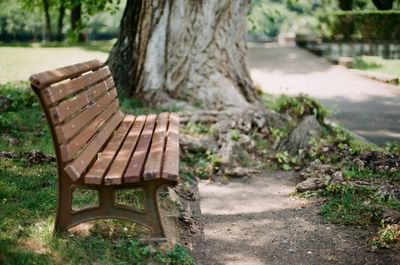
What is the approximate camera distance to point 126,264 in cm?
317

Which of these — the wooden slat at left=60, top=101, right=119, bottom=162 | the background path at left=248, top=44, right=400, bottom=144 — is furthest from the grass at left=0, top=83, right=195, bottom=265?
the background path at left=248, top=44, right=400, bottom=144

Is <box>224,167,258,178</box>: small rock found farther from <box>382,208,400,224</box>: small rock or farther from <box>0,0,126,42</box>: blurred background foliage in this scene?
<box>0,0,126,42</box>: blurred background foliage

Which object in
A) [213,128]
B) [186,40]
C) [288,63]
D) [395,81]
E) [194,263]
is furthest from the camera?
[288,63]

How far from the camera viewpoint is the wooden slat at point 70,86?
3.11 metres

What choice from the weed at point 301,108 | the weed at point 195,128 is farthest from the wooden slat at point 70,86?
the weed at point 301,108

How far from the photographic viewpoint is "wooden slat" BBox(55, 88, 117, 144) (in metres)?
3.17

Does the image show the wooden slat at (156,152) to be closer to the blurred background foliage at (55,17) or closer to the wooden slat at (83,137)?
the wooden slat at (83,137)

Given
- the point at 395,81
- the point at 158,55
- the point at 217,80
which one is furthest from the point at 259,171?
the point at 395,81

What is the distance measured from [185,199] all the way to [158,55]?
10.7 ft

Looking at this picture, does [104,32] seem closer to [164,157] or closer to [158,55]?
[158,55]

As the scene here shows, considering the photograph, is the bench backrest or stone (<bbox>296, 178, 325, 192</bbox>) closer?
the bench backrest

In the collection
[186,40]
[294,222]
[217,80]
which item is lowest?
[294,222]

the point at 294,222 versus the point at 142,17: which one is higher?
the point at 142,17

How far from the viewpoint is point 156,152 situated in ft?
12.1
